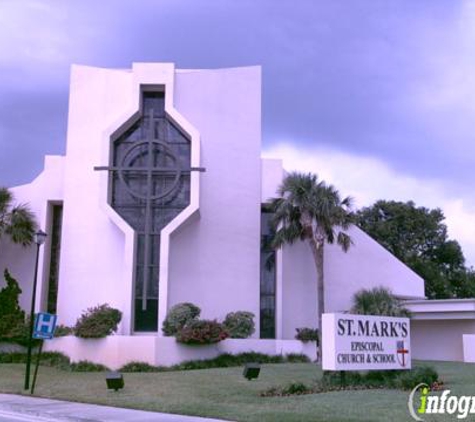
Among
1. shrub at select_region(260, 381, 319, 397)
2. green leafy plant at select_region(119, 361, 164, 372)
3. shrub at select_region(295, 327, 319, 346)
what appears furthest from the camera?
shrub at select_region(295, 327, 319, 346)

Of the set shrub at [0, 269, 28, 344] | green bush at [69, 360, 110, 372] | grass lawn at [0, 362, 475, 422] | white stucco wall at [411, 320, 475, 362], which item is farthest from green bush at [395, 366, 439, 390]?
white stucco wall at [411, 320, 475, 362]

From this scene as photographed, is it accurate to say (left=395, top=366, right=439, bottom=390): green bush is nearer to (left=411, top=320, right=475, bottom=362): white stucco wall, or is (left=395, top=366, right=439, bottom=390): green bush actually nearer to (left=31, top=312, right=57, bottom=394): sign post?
(left=31, top=312, right=57, bottom=394): sign post

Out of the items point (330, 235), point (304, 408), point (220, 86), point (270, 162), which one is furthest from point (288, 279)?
point (304, 408)

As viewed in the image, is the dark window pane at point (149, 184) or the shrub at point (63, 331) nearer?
the shrub at point (63, 331)

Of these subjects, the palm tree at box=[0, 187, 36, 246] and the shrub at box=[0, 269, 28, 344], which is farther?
the palm tree at box=[0, 187, 36, 246]

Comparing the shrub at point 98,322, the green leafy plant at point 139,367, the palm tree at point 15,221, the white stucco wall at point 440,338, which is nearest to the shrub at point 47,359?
the shrub at point 98,322

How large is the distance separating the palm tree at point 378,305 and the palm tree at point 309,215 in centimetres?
203

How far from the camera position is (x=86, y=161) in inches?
1335

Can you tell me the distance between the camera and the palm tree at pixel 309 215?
1266 inches

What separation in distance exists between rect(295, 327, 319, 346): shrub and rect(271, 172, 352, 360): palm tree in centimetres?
141

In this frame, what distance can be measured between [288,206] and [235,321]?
6043 mm

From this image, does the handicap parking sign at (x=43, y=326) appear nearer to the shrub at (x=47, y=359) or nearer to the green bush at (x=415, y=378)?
the green bush at (x=415, y=378)

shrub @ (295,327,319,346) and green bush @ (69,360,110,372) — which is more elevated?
shrub @ (295,327,319,346)

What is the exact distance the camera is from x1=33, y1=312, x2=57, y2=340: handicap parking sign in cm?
1912
